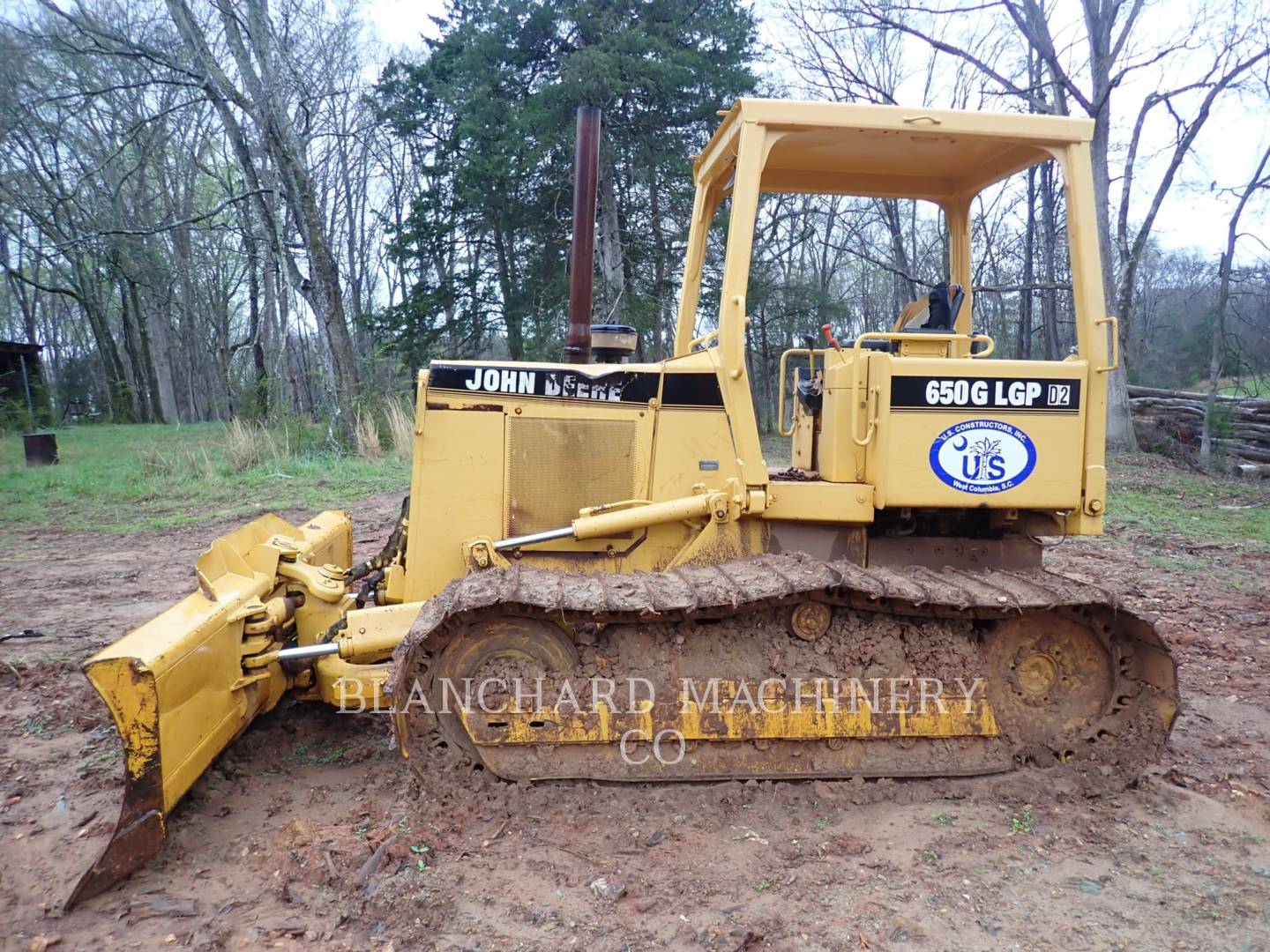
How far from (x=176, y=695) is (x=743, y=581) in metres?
2.09

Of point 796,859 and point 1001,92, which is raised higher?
point 1001,92

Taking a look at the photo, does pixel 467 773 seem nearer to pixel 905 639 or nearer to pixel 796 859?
pixel 796 859

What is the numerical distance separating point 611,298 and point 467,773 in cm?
1242

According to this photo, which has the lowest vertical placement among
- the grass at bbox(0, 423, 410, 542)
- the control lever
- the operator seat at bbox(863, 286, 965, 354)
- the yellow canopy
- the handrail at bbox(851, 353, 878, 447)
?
the grass at bbox(0, 423, 410, 542)

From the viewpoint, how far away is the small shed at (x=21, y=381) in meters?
21.7

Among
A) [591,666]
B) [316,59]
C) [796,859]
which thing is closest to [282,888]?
[591,666]

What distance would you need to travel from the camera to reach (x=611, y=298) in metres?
15.0

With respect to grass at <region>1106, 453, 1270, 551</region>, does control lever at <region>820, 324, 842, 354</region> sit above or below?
above

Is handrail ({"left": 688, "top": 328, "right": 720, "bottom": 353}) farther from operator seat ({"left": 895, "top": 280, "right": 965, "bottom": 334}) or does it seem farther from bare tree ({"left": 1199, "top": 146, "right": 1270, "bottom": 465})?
bare tree ({"left": 1199, "top": 146, "right": 1270, "bottom": 465})

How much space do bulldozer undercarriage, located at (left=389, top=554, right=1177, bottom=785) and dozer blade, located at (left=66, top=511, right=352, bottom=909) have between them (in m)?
0.75

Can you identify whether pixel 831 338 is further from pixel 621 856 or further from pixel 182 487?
pixel 182 487

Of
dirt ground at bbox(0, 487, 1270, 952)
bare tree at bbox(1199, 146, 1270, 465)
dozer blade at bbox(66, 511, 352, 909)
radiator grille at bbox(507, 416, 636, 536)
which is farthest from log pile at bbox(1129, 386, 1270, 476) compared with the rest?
dozer blade at bbox(66, 511, 352, 909)

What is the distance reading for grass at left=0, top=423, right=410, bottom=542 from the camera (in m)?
10.4

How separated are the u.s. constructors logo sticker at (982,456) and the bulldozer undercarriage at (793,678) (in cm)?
41
